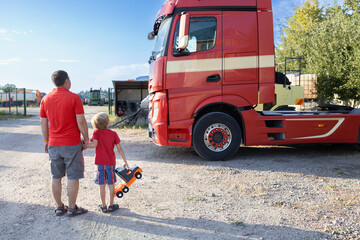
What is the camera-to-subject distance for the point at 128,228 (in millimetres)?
3127

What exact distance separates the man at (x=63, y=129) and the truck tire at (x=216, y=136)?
3.11 m

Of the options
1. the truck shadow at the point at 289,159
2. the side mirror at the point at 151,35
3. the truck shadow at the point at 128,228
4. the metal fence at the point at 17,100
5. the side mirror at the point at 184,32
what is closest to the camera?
the truck shadow at the point at 128,228

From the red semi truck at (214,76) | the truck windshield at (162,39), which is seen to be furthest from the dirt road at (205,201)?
the truck windshield at (162,39)

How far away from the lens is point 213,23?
5965 mm

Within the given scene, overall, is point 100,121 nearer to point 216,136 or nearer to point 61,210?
point 61,210

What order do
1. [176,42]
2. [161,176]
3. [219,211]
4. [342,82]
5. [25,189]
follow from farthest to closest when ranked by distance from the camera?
[342,82] < [176,42] < [161,176] < [25,189] < [219,211]

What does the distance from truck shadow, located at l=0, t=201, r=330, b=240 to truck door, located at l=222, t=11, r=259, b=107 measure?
3331 millimetres

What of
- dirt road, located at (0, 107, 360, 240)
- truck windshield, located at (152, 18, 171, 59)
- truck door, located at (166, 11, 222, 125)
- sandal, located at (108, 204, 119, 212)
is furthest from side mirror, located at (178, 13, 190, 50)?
sandal, located at (108, 204, 119, 212)

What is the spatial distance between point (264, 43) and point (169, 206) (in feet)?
13.2

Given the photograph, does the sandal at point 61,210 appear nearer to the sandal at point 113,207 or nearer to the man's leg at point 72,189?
the man's leg at point 72,189

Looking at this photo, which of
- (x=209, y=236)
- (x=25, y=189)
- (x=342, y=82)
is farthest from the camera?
(x=342, y=82)

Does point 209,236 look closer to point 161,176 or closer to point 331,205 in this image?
point 331,205

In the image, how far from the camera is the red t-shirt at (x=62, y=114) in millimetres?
3254

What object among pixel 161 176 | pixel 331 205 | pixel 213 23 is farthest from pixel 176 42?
pixel 331 205
